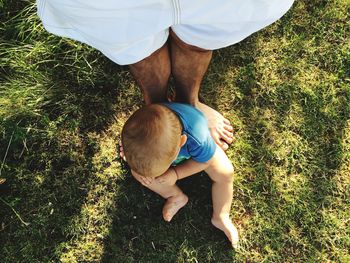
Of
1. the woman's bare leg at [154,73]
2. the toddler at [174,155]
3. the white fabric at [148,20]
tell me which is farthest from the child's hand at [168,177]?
the white fabric at [148,20]

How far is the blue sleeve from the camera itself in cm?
228

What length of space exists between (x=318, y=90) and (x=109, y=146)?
121 centimetres

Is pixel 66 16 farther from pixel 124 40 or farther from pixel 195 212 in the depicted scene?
pixel 195 212

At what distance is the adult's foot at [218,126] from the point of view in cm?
265

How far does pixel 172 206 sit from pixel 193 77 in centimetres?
69

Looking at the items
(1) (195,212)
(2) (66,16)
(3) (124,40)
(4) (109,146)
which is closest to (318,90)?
(1) (195,212)

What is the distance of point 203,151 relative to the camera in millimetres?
2305

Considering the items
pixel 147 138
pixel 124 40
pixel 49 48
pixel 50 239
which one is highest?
pixel 124 40

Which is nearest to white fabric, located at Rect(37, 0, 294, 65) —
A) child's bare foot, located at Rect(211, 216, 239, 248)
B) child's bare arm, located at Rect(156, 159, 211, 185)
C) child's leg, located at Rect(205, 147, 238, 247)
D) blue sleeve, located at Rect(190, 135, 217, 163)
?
blue sleeve, located at Rect(190, 135, 217, 163)

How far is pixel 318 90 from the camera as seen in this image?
276 centimetres

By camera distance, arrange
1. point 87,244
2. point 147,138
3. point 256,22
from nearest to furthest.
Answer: point 256,22, point 147,138, point 87,244

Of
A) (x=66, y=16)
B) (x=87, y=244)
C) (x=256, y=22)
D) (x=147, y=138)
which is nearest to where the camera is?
(x=66, y=16)

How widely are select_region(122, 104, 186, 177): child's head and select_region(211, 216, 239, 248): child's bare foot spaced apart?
2.26ft

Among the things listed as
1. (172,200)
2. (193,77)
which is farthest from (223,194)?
(193,77)
